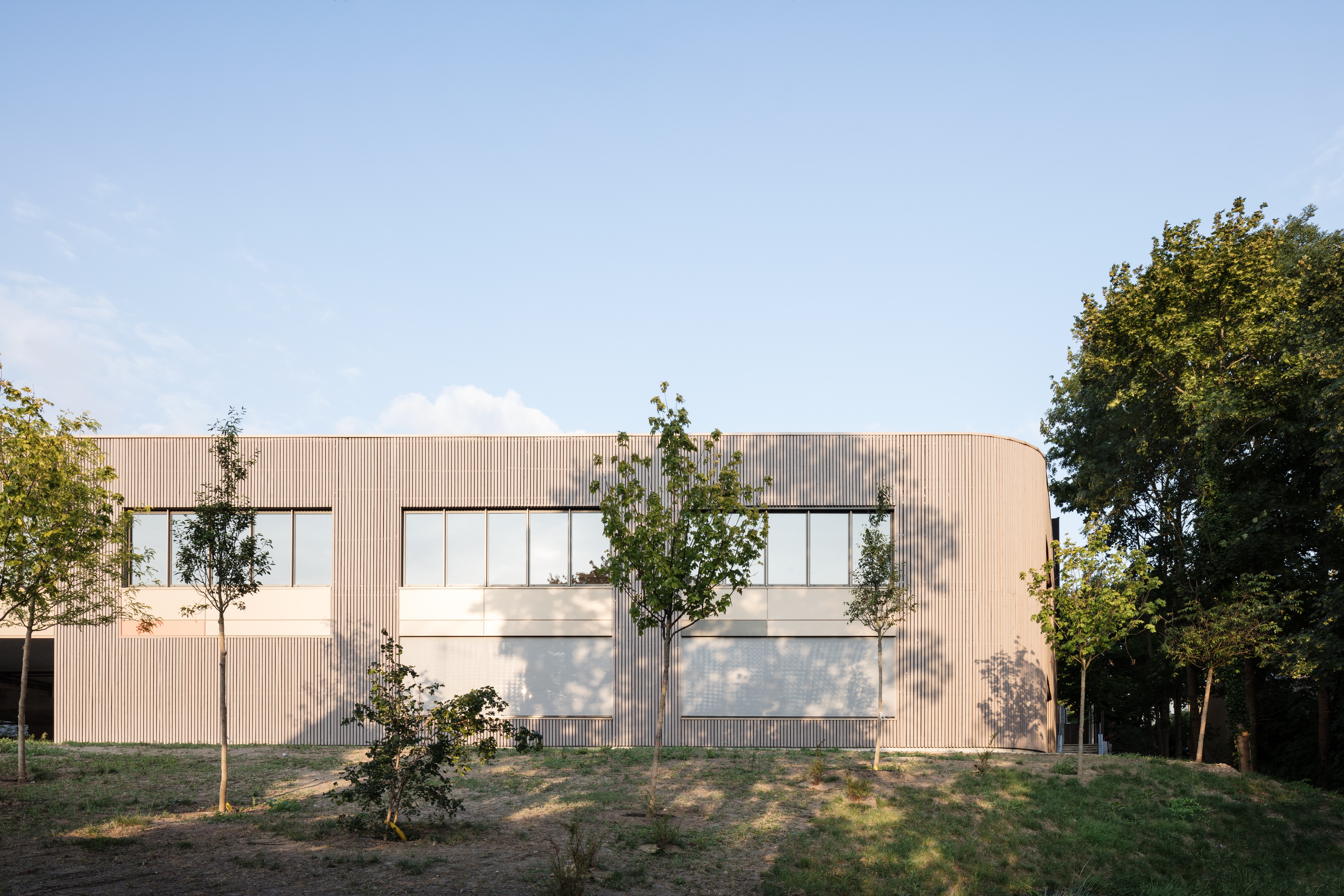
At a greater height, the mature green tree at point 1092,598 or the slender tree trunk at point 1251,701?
the mature green tree at point 1092,598

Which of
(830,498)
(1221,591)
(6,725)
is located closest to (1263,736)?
(1221,591)

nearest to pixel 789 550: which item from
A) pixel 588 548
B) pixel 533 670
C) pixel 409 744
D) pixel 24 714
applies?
pixel 588 548

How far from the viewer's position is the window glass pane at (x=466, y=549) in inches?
979

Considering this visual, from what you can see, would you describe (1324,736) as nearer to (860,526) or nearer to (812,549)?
(860,526)

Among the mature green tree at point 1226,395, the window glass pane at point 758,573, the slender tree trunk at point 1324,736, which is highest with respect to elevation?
the mature green tree at point 1226,395

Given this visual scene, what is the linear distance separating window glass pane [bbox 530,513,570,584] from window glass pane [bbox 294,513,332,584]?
18.9 feet

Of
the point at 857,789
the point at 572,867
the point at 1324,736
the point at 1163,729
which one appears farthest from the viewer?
the point at 1163,729

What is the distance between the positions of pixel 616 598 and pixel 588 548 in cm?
161

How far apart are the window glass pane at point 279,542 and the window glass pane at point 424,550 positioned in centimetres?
324

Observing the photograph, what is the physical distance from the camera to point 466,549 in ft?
82.1

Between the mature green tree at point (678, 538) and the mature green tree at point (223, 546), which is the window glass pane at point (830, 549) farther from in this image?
the mature green tree at point (223, 546)

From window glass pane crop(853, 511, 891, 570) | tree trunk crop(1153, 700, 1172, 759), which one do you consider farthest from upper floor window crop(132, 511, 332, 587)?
tree trunk crop(1153, 700, 1172, 759)

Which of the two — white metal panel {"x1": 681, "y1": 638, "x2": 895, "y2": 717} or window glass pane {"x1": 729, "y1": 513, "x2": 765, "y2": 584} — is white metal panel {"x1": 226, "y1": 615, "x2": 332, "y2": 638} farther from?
window glass pane {"x1": 729, "y1": 513, "x2": 765, "y2": 584}

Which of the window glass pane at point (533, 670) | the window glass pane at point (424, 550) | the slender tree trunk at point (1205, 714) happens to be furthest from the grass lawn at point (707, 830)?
the window glass pane at point (424, 550)
